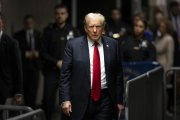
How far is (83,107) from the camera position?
8117 millimetres

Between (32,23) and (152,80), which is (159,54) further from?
(152,80)

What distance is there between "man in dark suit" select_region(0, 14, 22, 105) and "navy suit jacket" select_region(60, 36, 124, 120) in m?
1.18

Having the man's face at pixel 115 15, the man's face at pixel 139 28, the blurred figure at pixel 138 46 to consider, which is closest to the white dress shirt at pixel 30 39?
the man's face at pixel 115 15

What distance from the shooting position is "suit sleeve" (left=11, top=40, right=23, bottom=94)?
30.2 ft

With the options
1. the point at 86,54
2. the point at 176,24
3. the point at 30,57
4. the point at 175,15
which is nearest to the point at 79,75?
the point at 86,54

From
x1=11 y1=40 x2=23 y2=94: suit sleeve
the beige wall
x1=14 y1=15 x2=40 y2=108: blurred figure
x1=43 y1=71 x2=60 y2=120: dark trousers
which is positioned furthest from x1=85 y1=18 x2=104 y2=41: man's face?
x1=14 y1=15 x2=40 y2=108: blurred figure

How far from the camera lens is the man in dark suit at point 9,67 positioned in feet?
30.2

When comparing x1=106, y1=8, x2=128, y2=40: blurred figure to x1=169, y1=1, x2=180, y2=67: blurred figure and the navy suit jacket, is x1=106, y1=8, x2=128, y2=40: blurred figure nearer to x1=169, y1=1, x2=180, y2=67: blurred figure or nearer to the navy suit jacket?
x1=169, y1=1, x2=180, y2=67: blurred figure

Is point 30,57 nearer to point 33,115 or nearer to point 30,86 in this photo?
point 30,86

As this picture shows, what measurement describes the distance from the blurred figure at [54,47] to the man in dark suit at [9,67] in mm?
2047

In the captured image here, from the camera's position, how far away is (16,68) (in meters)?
9.23

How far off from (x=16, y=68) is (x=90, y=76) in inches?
58.3

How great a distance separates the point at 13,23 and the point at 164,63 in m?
3.01

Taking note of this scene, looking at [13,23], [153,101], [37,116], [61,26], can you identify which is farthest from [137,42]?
[37,116]
